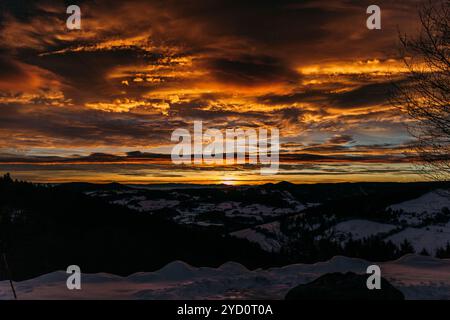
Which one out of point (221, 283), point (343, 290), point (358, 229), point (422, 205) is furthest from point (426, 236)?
point (343, 290)

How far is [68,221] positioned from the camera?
81.8 feet

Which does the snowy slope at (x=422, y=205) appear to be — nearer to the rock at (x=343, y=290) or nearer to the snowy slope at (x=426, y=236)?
the snowy slope at (x=426, y=236)

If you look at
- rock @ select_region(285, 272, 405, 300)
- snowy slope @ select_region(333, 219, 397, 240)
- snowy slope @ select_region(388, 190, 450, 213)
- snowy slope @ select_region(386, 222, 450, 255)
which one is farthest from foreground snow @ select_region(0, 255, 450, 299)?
snowy slope @ select_region(388, 190, 450, 213)

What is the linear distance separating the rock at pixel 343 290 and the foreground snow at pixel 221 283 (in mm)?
830

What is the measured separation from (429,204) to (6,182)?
18357cm

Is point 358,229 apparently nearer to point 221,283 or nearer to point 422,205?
point 422,205

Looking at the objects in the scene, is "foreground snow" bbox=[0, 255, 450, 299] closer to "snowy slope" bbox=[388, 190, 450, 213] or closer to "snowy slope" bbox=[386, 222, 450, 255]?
"snowy slope" bbox=[386, 222, 450, 255]

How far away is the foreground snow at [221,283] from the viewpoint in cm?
1208

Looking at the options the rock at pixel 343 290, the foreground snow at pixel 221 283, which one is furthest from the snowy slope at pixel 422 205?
the rock at pixel 343 290

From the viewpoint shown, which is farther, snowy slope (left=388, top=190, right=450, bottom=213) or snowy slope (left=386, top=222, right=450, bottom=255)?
snowy slope (left=388, top=190, right=450, bottom=213)

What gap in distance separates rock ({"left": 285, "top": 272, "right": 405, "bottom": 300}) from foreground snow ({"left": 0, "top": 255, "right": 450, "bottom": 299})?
83 cm

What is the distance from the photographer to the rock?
1091 centimetres

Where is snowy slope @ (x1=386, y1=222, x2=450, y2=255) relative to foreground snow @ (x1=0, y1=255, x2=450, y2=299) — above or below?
below
